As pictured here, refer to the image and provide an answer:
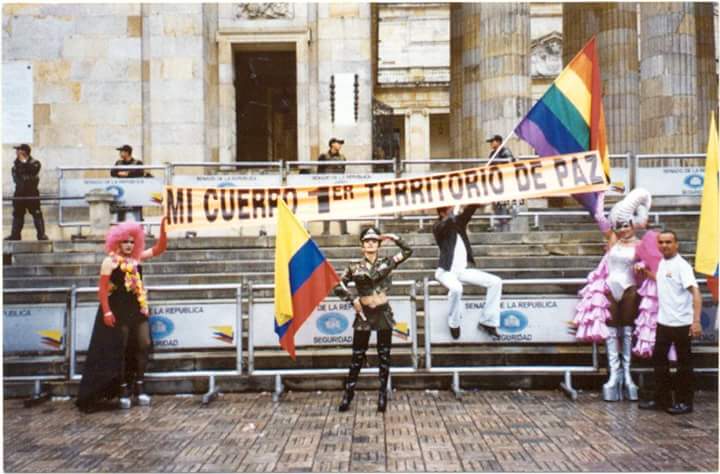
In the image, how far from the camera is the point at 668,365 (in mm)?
8961

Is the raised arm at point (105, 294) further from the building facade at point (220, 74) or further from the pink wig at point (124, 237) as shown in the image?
the building facade at point (220, 74)

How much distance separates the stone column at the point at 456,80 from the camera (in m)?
24.5

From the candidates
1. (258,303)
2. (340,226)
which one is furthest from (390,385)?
(340,226)

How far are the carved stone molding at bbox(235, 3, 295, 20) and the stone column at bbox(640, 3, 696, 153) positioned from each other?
31.9ft

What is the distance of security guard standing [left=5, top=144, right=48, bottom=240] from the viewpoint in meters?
15.3

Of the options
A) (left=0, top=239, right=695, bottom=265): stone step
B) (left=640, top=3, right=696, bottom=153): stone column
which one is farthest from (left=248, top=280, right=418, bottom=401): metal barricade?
(left=640, top=3, right=696, bottom=153): stone column

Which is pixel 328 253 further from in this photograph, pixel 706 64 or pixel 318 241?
pixel 706 64

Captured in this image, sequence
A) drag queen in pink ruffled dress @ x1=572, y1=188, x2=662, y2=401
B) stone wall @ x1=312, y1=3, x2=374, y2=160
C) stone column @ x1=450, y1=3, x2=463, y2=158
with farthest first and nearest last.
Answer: stone column @ x1=450, y1=3, x2=463, y2=158 < stone wall @ x1=312, y1=3, x2=374, y2=160 < drag queen in pink ruffled dress @ x1=572, y1=188, x2=662, y2=401

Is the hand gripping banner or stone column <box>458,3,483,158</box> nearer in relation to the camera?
the hand gripping banner

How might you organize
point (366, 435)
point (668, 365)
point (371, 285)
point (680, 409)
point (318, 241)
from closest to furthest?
point (366, 435) → point (680, 409) → point (668, 365) → point (371, 285) → point (318, 241)

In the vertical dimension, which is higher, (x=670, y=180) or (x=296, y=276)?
(x=670, y=180)

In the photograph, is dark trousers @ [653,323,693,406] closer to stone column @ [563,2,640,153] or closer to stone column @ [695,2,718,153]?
stone column @ [563,2,640,153]

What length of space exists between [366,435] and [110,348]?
3.50m

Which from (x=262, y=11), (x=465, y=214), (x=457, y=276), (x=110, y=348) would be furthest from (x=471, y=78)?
(x=110, y=348)
